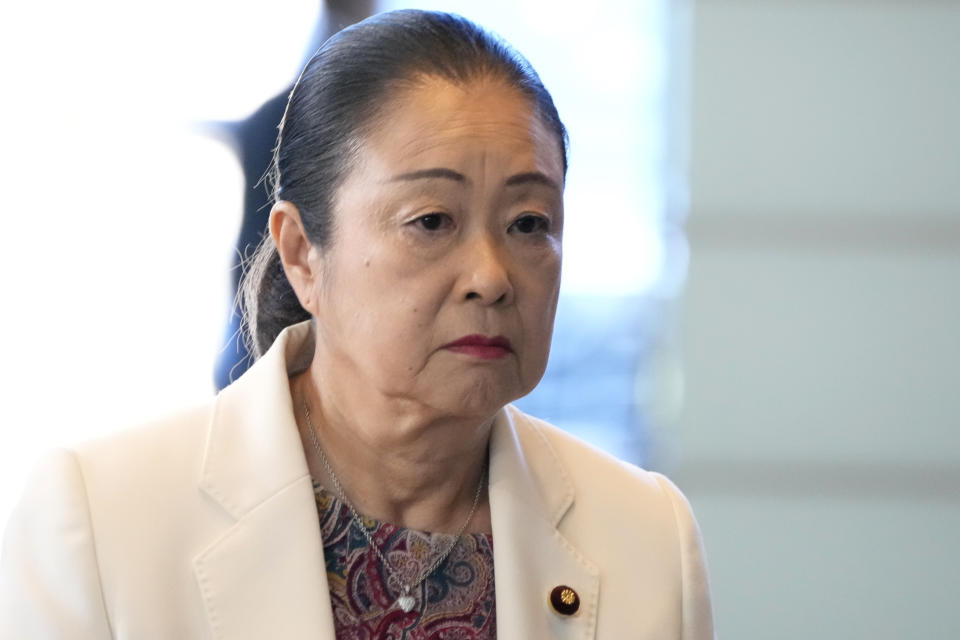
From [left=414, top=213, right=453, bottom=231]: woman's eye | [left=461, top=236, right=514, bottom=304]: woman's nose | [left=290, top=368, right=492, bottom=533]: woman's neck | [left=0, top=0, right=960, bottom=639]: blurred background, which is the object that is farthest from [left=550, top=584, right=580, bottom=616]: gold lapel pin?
[left=0, top=0, right=960, bottom=639]: blurred background

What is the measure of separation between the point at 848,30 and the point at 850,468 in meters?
1.11

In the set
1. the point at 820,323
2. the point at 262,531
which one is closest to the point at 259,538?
the point at 262,531

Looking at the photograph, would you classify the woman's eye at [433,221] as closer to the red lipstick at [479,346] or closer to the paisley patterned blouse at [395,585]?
the red lipstick at [479,346]

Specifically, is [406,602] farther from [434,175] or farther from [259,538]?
[434,175]

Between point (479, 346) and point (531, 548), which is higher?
point (479, 346)

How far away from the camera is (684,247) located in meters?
3.12

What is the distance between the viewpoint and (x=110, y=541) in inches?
59.5

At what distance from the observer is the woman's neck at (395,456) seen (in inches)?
66.2

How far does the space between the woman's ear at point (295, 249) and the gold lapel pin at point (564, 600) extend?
0.52m

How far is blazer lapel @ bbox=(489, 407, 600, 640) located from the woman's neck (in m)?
0.06

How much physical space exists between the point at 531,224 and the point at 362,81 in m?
0.30

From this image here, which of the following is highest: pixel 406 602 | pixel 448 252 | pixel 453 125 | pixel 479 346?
pixel 453 125

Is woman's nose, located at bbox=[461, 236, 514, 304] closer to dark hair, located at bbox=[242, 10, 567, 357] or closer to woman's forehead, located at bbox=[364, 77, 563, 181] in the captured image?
woman's forehead, located at bbox=[364, 77, 563, 181]

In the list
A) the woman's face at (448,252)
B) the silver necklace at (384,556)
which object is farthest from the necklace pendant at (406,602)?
the woman's face at (448,252)
